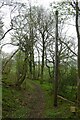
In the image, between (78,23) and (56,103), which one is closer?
(78,23)

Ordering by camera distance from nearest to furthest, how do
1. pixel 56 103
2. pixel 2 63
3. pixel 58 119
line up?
1. pixel 58 119
2. pixel 56 103
3. pixel 2 63

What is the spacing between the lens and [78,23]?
1417 cm

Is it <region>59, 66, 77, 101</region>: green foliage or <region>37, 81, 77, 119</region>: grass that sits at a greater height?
<region>59, 66, 77, 101</region>: green foliage

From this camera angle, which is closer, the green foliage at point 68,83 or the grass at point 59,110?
the grass at point 59,110

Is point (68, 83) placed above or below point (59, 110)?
above

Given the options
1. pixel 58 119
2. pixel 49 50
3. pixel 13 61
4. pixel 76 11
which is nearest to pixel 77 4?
pixel 76 11

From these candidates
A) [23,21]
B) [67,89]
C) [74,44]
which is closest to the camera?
[67,89]

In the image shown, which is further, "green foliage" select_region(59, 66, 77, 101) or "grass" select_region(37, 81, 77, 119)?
"green foliage" select_region(59, 66, 77, 101)

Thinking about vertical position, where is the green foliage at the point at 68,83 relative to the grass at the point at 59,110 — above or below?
above

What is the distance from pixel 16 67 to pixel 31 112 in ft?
31.0

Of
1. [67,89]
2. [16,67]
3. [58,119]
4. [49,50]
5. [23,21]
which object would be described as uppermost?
[23,21]

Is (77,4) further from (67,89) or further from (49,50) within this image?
(49,50)

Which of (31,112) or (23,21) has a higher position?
(23,21)

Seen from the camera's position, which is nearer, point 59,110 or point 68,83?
point 59,110
